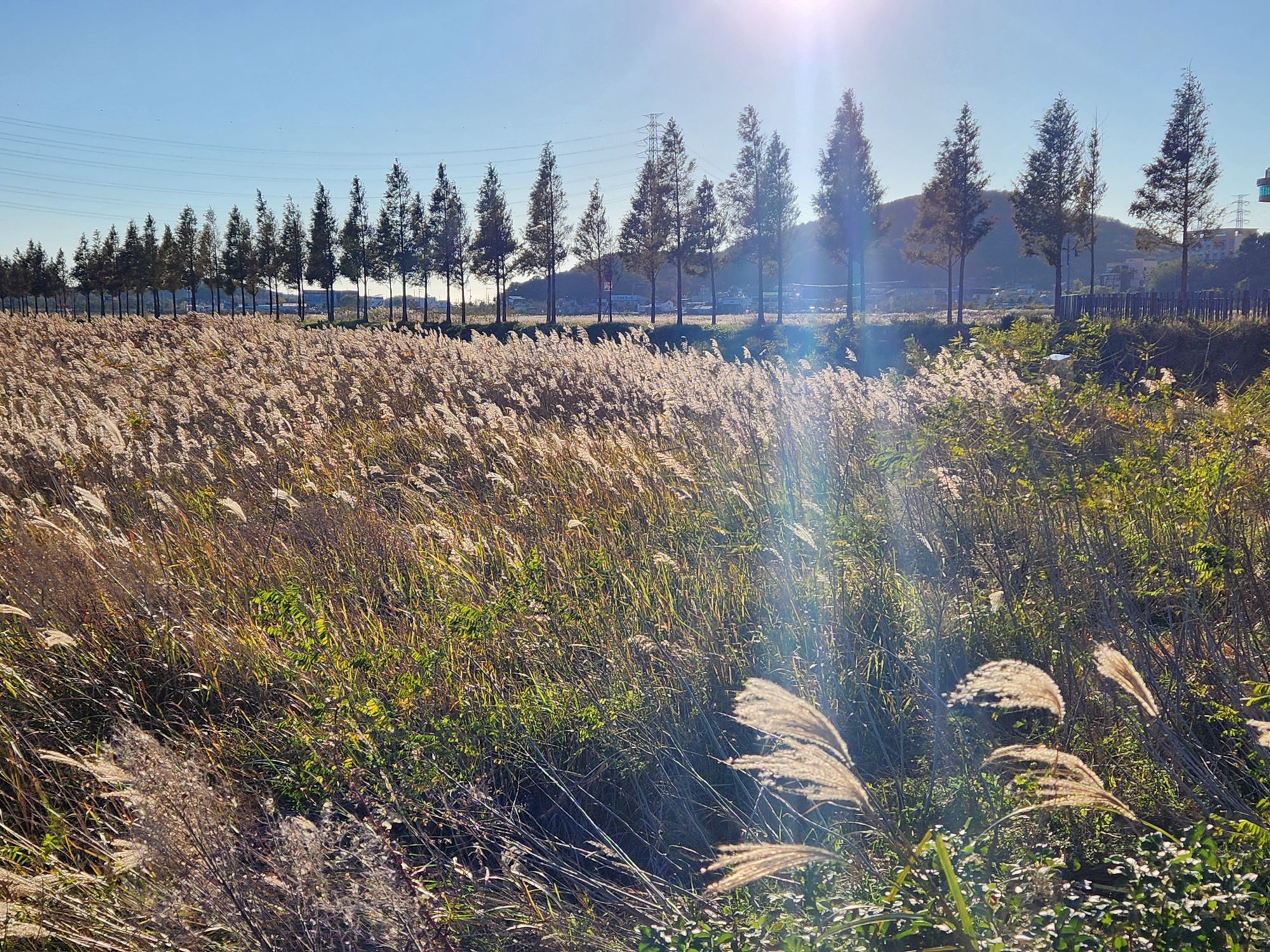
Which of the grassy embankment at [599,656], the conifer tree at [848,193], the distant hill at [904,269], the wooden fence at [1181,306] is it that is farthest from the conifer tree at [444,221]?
the distant hill at [904,269]

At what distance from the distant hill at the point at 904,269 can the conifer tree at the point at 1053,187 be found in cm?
8446

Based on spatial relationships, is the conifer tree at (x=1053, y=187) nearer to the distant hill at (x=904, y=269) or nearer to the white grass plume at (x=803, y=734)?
the white grass plume at (x=803, y=734)

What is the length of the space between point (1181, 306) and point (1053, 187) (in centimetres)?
1354

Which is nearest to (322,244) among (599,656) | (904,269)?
(599,656)

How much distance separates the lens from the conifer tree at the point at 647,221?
46.1 m

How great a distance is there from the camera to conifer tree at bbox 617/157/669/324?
1815 inches

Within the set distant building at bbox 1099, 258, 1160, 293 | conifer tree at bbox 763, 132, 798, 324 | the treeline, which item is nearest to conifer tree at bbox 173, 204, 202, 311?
A: the treeline

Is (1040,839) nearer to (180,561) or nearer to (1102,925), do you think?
(1102,925)

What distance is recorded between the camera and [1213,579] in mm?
3502

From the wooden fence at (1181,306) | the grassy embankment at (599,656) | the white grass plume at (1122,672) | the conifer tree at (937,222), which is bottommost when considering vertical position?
the grassy embankment at (599,656)

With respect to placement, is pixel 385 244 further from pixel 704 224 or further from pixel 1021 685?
pixel 1021 685

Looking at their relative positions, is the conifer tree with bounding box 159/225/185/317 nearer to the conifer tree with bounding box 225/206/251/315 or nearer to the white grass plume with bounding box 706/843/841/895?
the conifer tree with bounding box 225/206/251/315

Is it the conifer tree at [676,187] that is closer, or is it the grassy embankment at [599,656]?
the grassy embankment at [599,656]

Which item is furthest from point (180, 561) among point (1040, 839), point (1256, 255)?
point (1256, 255)
